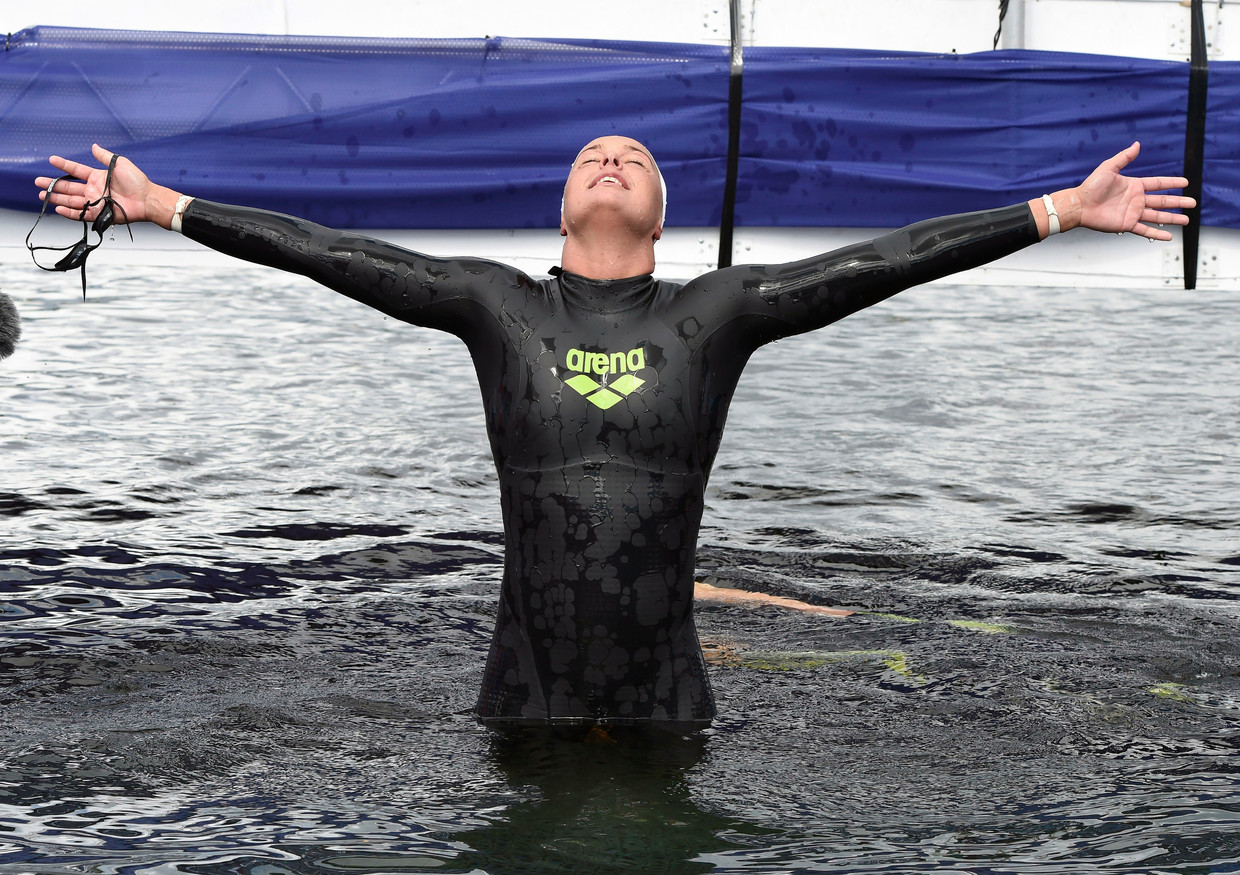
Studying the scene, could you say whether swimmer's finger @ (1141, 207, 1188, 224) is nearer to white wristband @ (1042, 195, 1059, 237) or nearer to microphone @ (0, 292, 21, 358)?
white wristband @ (1042, 195, 1059, 237)

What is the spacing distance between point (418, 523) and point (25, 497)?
77.1 inches

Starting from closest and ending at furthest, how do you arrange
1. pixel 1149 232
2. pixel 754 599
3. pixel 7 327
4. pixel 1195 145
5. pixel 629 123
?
pixel 1149 232 → pixel 7 327 → pixel 754 599 → pixel 1195 145 → pixel 629 123

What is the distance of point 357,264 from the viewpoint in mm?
3758

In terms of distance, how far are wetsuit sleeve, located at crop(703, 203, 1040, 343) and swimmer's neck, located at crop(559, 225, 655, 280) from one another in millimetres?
249

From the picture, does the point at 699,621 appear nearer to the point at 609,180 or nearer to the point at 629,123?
the point at 609,180

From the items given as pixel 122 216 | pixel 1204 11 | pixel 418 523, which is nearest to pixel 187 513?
pixel 418 523

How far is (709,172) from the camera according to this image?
344 inches

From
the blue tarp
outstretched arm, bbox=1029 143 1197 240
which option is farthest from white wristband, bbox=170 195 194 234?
the blue tarp

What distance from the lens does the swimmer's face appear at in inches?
146

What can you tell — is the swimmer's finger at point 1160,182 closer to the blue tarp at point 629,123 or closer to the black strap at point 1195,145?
the blue tarp at point 629,123

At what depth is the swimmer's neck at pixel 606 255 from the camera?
379 cm

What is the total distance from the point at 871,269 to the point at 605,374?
72 centimetres

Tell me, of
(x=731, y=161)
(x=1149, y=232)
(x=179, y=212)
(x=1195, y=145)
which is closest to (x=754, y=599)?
(x=1149, y=232)

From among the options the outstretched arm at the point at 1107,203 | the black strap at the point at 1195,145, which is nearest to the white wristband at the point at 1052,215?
the outstretched arm at the point at 1107,203
